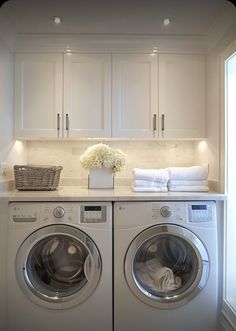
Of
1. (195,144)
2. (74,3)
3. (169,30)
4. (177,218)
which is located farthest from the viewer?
(195,144)

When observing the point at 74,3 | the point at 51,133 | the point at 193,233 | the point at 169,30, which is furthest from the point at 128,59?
the point at 193,233

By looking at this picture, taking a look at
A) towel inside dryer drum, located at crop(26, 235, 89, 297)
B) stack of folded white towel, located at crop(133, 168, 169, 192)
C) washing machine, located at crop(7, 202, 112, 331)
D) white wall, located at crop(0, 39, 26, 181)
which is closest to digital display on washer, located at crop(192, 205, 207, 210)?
stack of folded white towel, located at crop(133, 168, 169, 192)

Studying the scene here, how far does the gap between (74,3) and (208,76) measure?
1221 mm

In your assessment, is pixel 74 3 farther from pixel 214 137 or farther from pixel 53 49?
pixel 214 137

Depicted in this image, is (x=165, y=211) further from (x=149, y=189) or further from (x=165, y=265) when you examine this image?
(x=165, y=265)

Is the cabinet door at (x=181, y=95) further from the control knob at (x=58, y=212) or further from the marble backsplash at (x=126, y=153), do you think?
the control knob at (x=58, y=212)

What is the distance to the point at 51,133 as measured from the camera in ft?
7.18

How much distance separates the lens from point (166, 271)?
1.91 m

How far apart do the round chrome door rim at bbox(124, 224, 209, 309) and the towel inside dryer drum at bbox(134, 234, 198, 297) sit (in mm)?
29

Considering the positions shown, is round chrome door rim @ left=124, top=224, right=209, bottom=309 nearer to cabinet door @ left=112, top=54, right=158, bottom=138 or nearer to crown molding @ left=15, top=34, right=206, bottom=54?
cabinet door @ left=112, top=54, right=158, bottom=138

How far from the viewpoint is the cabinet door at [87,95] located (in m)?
2.18

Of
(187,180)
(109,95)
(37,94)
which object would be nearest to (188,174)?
(187,180)

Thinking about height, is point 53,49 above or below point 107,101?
above

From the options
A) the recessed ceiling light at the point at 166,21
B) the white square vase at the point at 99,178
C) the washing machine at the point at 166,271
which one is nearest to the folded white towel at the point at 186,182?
the washing machine at the point at 166,271
